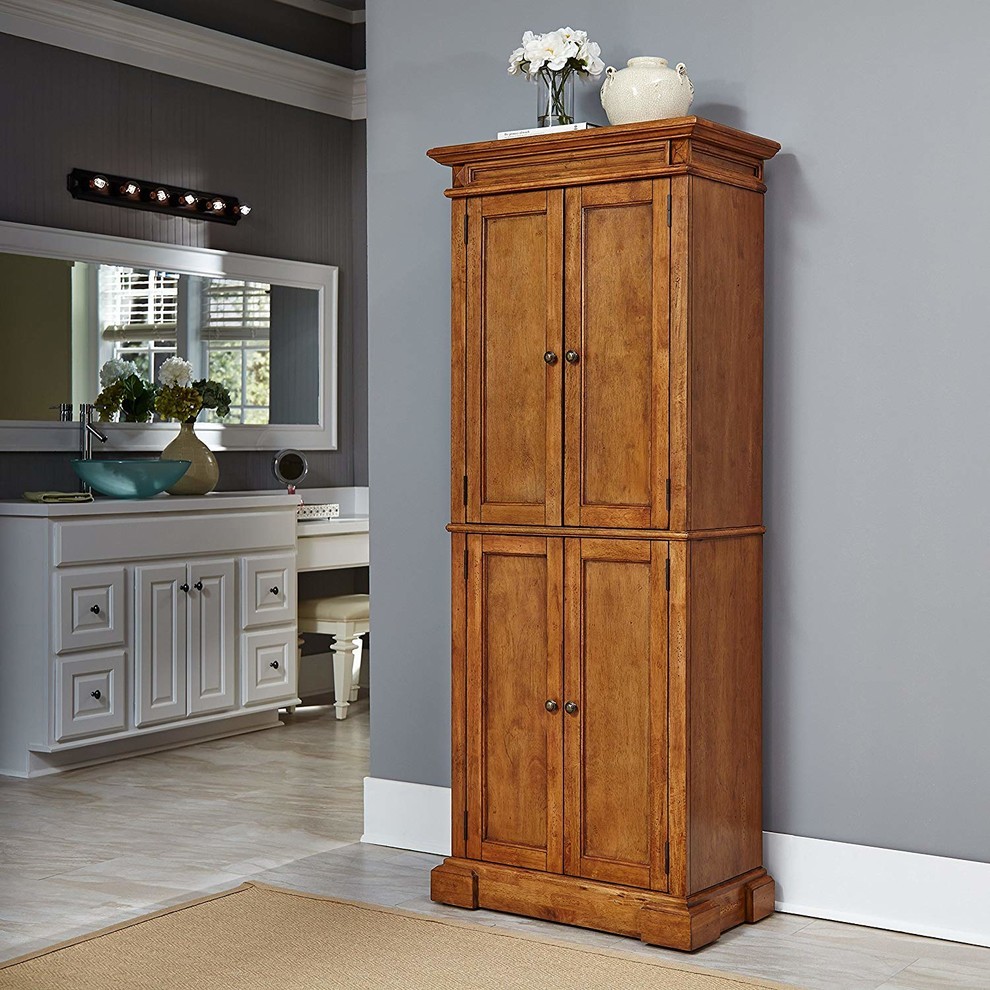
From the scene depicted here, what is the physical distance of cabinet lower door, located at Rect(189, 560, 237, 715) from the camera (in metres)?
5.24

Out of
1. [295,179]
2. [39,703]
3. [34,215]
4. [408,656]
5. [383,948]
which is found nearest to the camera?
[383,948]

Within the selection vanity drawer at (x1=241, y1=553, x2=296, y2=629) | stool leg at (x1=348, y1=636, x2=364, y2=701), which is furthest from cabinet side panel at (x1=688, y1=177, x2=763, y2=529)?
stool leg at (x1=348, y1=636, x2=364, y2=701)

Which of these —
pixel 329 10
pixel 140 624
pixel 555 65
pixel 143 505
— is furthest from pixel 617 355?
pixel 329 10

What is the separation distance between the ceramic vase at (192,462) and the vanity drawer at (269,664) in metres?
0.60

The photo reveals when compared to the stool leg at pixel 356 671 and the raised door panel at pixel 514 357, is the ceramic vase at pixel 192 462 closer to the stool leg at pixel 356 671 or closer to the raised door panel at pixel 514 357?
the stool leg at pixel 356 671

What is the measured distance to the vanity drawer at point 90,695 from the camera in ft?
15.6

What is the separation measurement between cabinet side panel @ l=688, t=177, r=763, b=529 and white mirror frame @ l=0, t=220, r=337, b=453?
2.94m

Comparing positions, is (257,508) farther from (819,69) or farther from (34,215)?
(819,69)

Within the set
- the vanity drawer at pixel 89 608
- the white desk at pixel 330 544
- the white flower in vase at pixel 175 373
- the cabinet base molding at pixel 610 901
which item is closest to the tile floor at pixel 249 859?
the cabinet base molding at pixel 610 901

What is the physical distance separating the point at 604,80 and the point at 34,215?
2534 millimetres

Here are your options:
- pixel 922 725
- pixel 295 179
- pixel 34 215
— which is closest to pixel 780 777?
pixel 922 725

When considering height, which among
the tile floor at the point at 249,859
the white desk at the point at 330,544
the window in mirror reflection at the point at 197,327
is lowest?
the tile floor at the point at 249,859

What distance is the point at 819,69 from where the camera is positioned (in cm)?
331

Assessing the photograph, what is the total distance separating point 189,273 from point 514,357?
9.41 feet
